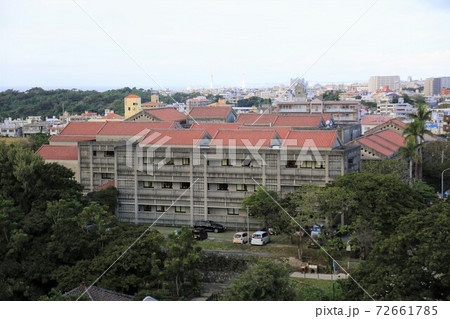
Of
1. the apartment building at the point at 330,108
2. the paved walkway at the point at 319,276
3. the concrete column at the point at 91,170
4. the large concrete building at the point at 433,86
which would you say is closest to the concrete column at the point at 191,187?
the concrete column at the point at 91,170

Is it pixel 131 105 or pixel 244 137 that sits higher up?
pixel 131 105

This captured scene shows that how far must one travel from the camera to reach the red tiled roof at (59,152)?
2795cm

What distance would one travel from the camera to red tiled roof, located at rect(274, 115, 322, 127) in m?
30.3

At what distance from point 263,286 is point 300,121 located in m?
19.4

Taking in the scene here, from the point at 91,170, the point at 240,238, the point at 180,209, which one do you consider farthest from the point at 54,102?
the point at 240,238

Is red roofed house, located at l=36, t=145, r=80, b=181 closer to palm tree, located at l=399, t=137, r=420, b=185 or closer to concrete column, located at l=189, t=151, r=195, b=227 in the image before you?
concrete column, located at l=189, t=151, r=195, b=227

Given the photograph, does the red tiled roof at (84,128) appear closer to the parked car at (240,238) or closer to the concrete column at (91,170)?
the concrete column at (91,170)

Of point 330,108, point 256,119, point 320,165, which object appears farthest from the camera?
point 330,108

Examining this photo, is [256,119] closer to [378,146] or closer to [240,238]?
[378,146]

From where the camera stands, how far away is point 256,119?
3241 cm

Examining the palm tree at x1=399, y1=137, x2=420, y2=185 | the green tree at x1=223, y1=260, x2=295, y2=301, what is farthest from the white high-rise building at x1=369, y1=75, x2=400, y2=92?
the green tree at x1=223, y1=260, x2=295, y2=301

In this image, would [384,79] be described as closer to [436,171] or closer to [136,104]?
[136,104]

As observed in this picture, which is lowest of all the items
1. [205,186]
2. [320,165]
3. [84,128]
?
[205,186]

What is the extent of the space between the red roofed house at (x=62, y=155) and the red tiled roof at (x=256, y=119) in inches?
372
